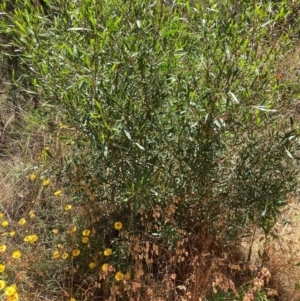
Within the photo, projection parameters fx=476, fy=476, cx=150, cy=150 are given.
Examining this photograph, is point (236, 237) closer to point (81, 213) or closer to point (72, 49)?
point (81, 213)

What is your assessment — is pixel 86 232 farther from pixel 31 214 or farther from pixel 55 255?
pixel 31 214

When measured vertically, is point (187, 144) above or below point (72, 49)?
below

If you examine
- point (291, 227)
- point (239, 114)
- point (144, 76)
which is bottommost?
point (291, 227)

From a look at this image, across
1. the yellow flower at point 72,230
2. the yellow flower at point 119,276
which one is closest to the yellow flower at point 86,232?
the yellow flower at point 72,230

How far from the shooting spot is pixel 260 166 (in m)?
2.27

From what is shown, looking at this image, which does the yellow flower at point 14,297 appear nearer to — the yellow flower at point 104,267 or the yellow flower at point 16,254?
the yellow flower at point 16,254

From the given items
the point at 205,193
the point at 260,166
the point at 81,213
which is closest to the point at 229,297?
the point at 205,193

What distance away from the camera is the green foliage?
6.27 ft

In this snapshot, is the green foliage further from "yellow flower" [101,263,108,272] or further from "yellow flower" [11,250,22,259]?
"yellow flower" [11,250,22,259]

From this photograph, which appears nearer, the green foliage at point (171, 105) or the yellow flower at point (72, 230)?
the green foliage at point (171, 105)

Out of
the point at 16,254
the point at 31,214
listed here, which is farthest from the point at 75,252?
the point at 31,214

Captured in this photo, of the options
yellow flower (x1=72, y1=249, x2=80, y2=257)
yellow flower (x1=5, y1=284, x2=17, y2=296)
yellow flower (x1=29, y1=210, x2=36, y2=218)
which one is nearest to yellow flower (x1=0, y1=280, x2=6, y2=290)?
yellow flower (x1=5, y1=284, x2=17, y2=296)

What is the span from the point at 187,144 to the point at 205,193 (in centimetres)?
32

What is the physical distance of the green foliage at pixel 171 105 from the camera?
1911 millimetres
